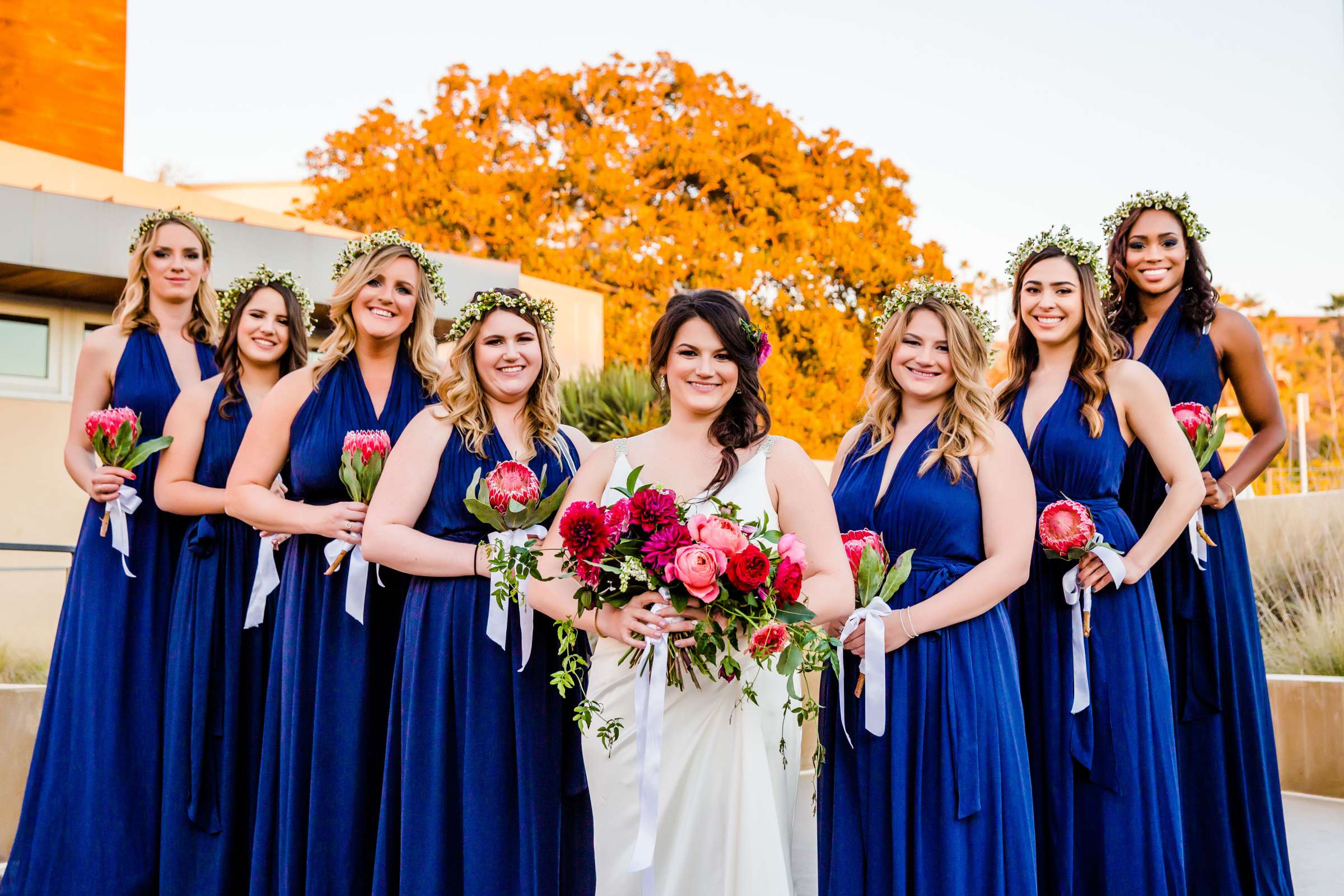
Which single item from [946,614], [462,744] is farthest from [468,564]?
[946,614]

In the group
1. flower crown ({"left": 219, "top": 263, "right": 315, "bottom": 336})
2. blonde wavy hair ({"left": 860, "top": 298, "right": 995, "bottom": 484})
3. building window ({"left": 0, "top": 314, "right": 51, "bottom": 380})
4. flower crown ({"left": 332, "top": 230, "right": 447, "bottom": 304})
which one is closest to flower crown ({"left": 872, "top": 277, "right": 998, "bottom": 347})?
blonde wavy hair ({"left": 860, "top": 298, "right": 995, "bottom": 484})

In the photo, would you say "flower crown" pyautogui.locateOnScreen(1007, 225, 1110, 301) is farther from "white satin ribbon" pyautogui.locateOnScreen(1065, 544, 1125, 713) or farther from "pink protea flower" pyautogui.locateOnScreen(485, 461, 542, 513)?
"pink protea flower" pyautogui.locateOnScreen(485, 461, 542, 513)

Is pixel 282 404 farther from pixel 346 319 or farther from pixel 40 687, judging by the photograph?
pixel 40 687

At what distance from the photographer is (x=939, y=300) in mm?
4273

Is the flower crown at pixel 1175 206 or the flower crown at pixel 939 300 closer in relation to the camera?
the flower crown at pixel 939 300

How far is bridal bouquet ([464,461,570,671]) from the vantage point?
13.0ft

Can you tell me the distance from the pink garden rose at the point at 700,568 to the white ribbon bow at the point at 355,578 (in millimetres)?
1541

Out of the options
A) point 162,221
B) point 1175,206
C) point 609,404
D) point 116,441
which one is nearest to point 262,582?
point 116,441

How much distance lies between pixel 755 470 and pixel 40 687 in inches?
179

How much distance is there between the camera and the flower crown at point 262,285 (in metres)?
5.30

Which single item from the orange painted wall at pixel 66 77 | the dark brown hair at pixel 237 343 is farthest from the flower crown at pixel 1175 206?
the orange painted wall at pixel 66 77

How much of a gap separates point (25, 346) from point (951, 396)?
8.69 m

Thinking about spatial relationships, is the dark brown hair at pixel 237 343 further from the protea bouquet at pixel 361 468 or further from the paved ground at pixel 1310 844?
the paved ground at pixel 1310 844

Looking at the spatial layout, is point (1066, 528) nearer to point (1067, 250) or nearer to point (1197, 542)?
point (1197, 542)
